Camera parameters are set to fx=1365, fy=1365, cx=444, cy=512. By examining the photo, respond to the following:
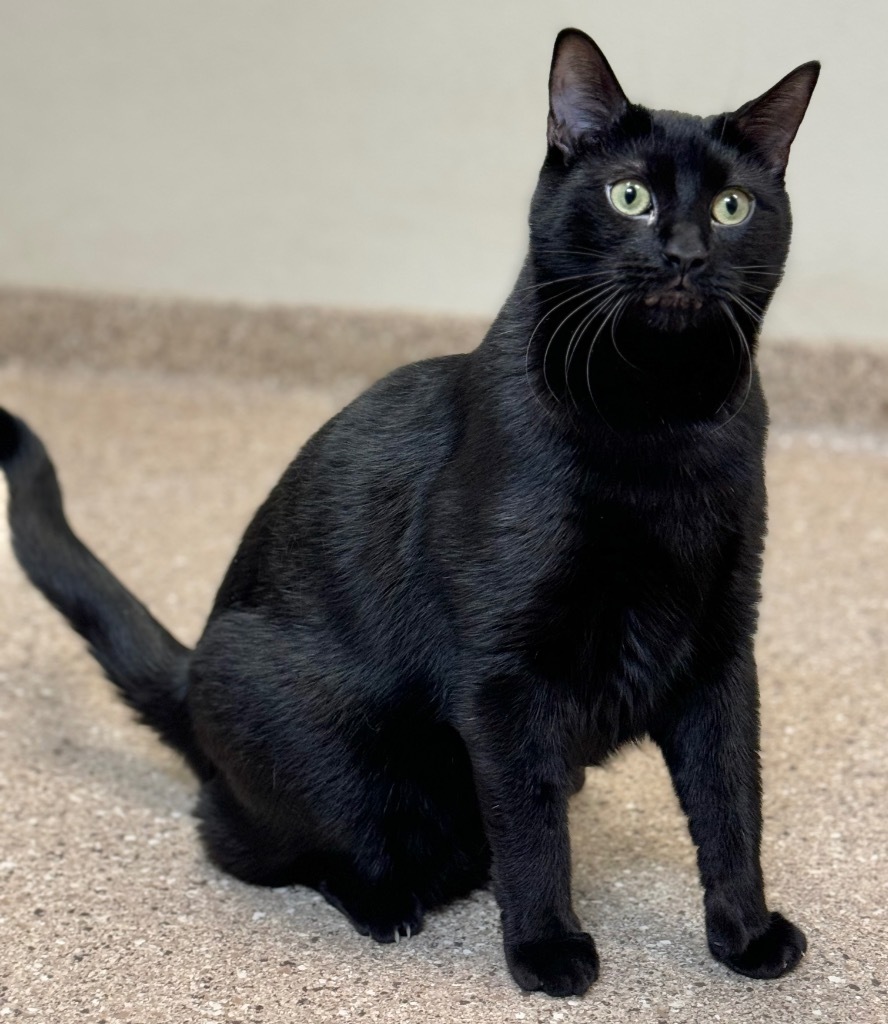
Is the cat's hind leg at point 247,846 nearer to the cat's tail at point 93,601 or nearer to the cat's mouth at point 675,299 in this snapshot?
the cat's tail at point 93,601

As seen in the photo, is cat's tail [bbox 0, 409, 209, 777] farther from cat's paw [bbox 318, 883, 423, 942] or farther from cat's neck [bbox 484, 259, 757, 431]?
cat's neck [bbox 484, 259, 757, 431]

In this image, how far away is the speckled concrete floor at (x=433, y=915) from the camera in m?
1.18

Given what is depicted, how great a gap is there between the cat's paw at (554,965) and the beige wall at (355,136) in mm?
1803

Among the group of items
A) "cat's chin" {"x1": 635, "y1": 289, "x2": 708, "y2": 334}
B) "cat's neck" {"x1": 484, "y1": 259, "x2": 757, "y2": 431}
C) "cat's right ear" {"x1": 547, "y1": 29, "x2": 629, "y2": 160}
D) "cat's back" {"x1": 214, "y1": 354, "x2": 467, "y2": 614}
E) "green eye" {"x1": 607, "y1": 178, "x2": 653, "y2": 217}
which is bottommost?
"cat's back" {"x1": 214, "y1": 354, "x2": 467, "y2": 614}

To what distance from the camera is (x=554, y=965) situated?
1.17 meters

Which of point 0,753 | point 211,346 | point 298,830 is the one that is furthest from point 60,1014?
point 211,346

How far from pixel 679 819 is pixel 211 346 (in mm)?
1872

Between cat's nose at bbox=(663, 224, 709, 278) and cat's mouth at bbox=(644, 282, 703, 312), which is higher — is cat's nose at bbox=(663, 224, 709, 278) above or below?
above

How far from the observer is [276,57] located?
2.91 m

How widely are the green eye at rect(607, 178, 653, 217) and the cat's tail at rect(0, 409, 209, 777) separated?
702mm

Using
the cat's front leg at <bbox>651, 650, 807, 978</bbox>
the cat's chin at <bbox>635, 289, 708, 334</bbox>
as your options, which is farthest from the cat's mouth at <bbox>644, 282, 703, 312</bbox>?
the cat's front leg at <bbox>651, 650, 807, 978</bbox>

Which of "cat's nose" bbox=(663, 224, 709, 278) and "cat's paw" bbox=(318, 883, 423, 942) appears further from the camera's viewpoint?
"cat's paw" bbox=(318, 883, 423, 942)

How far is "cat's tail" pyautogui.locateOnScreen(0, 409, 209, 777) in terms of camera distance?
1481 mm

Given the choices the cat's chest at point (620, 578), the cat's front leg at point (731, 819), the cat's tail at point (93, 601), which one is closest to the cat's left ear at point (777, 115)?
the cat's chest at point (620, 578)
